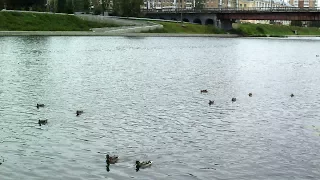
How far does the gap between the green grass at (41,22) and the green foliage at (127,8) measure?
78.6 ft

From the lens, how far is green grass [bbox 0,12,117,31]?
130500mm

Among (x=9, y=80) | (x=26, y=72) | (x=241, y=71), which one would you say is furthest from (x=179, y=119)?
(x=241, y=71)

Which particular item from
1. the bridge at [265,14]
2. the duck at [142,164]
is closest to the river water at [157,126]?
the duck at [142,164]

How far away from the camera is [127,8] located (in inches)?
6973

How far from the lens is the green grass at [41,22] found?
130500 millimetres

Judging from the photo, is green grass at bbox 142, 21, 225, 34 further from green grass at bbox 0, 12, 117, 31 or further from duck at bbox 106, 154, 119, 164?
duck at bbox 106, 154, 119, 164

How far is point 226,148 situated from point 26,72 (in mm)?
30311

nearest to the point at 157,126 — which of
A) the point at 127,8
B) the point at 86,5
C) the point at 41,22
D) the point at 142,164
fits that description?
the point at 142,164

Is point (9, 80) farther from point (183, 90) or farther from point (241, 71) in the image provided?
point (241, 71)

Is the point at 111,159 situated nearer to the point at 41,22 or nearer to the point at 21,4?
the point at 41,22

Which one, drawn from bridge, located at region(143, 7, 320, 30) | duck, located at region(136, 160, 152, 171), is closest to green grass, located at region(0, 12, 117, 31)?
bridge, located at region(143, 7, 320, 30)

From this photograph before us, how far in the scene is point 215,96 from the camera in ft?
121

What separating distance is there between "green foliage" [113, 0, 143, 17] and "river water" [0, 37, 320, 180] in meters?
130

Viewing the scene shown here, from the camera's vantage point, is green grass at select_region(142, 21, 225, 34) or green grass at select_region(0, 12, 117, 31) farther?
green grass at select_region(142, 21, 225, 34)
